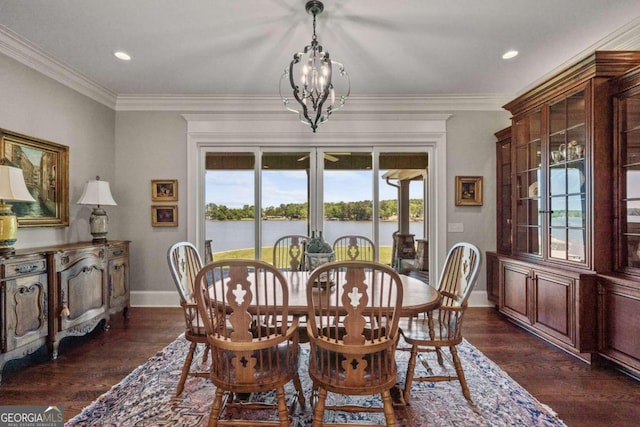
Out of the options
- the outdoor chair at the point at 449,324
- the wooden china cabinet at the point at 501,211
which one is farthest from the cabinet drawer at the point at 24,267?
the wooden china cabinet at the point at 501,211

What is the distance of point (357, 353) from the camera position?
1509mm

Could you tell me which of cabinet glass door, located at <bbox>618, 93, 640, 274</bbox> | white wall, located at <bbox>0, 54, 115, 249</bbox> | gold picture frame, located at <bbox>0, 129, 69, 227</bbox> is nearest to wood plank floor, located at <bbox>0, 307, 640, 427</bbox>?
cabinet glass door, located at <bbox>618, 93, 640, 274</bbox>

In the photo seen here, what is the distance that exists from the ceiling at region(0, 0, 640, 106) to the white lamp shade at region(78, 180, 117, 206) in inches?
47.3

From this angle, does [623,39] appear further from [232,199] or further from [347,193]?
[232,199]

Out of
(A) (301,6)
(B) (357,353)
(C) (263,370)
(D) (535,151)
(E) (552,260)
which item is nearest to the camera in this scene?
(B) (357,353)

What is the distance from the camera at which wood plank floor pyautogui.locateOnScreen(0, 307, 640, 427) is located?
6.57ft

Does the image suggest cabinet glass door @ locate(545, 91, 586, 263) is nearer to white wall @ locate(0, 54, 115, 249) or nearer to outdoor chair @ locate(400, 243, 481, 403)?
outdoor chair @ locate(400, 243, 481, 403)

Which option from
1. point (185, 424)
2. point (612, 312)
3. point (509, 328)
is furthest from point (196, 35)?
point (509, 328)

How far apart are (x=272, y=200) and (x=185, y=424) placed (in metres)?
2.81

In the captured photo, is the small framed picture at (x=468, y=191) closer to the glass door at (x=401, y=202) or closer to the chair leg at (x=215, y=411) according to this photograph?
the glass door at (x=401, y=202)

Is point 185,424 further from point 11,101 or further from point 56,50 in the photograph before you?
point 56,50

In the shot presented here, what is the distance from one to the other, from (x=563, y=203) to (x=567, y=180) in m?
0.20

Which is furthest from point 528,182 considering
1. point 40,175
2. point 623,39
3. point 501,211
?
point 40,175

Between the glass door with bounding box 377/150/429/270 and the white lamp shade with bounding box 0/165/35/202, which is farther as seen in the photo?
the glass door with bounding box 377/150/429/270
